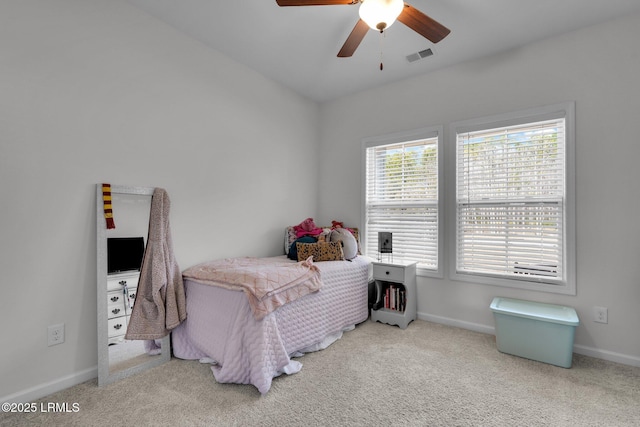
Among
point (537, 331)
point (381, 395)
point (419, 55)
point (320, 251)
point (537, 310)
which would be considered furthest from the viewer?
point (320, 251)

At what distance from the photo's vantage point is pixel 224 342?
2.13m

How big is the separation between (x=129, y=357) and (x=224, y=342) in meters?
0.69

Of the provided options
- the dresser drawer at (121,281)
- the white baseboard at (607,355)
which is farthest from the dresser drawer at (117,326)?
the white baseboard at (607,355)

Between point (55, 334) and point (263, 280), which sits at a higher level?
point (263, 280)

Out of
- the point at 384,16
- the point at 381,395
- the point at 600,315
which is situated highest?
the point at 384,16

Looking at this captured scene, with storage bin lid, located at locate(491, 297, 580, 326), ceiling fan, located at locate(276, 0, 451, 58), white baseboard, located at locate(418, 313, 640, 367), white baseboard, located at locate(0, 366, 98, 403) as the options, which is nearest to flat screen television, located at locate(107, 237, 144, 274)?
white baseboard, located at locate(0, 366, 98, 403)

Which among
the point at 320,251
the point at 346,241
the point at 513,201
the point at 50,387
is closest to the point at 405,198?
the point at 346,241

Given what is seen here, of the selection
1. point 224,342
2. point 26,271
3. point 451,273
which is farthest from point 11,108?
point 451,273

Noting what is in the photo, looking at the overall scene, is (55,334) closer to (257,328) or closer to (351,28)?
(257,328)

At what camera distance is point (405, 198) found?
137 inches

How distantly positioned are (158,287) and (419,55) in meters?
3.06

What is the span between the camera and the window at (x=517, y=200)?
260 cm

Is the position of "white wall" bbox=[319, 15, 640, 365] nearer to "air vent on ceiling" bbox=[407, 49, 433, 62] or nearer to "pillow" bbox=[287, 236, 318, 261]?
"air vent on ceiling" bbox=[407, 49, 433, 62]

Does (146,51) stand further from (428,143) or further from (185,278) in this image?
(428,143)
